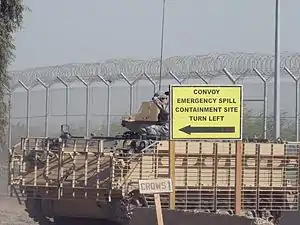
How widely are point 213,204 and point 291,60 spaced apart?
6.51 m

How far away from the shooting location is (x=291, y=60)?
22.0m

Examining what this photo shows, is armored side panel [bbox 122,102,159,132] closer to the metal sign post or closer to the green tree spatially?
the green tree

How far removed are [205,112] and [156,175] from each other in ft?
11.2

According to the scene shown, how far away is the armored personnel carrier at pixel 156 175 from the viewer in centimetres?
1648

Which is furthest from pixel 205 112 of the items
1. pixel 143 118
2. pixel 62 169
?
pixel 143 118

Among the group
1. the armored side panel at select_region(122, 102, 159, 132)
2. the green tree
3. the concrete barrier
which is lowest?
the concrete barrier

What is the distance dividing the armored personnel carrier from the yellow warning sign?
2622 millimetres

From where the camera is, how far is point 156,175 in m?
16.4

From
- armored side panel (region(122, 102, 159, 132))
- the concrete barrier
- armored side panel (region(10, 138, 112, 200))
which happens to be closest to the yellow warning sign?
the concrete barrier

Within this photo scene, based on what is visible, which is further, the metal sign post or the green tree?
the green tree

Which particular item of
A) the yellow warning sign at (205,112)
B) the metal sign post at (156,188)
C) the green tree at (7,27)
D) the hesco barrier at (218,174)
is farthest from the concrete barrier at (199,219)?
the green tree at (7,27)

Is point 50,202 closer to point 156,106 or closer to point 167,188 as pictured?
point 156,106

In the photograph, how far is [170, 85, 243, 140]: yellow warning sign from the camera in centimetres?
1313

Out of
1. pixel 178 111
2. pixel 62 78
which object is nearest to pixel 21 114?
pixel 62 78
